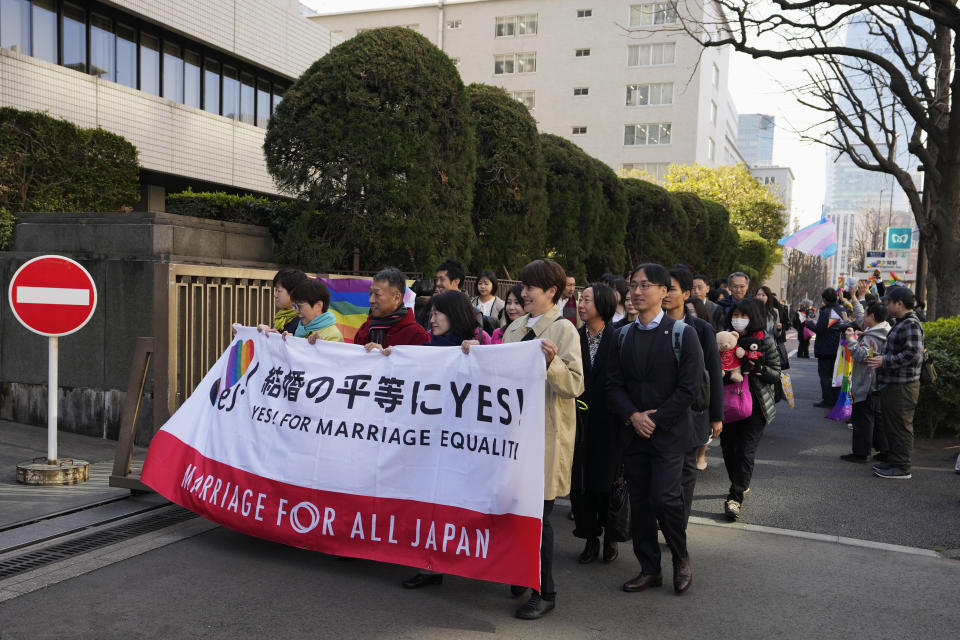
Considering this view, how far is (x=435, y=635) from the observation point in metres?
3.97

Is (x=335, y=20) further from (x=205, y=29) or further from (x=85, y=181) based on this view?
(x=85, y=181)

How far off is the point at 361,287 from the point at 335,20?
60227 millimetres

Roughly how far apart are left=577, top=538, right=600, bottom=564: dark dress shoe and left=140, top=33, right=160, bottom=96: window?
64.3ft

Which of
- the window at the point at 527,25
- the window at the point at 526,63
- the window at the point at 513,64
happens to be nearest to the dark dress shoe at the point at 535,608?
the window at the point at 526,63

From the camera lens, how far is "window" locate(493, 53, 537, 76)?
191 ft

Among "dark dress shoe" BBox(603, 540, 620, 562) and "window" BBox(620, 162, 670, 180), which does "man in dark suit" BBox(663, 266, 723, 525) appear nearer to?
"dark dress shoe" BBox(603, 540, 620, 562)

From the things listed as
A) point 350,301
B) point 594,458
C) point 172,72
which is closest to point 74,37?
point 172,72

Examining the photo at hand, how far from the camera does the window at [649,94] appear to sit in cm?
5500

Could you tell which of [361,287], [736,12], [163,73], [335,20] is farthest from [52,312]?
[335,20]

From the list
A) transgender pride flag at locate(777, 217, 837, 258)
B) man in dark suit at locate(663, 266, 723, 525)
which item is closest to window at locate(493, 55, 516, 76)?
transgender pride flag at locate(777, 217, 837, 258)

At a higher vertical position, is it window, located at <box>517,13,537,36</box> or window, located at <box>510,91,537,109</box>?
window, located at <box>517,13,537,36</box>

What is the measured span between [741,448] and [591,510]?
207 centimetres

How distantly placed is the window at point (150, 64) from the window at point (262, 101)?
4.07 meters

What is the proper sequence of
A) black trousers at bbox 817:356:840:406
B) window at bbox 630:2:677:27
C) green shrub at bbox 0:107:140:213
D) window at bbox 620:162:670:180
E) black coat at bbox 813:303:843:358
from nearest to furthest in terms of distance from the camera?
green shrub at bbox 0:107:140:213
black coat at bbox 813:303:843:358
black trousers at bbox 817:356:840:406
window at bbox 630:2:677:27
window at bbox 620:162:670:180
